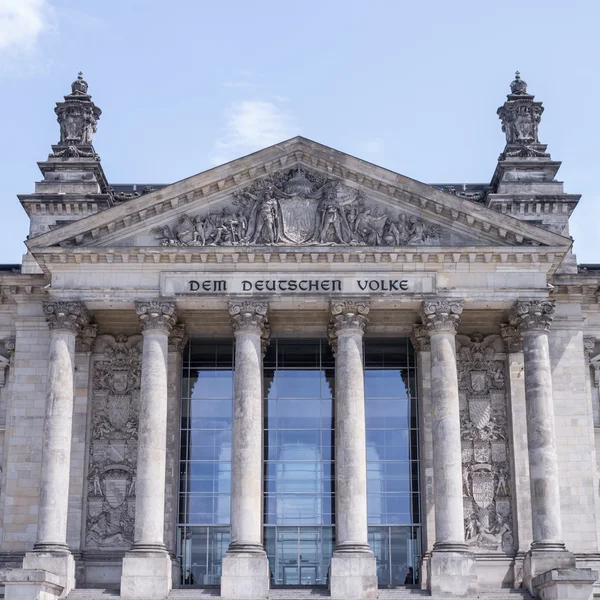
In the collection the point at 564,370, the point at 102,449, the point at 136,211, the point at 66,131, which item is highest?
the point at 66,131

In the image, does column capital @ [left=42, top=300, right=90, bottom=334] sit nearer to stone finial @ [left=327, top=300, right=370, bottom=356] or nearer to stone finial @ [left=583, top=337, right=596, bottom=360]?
stone finial @ [left=327, top=300, right=370, bottom=356]

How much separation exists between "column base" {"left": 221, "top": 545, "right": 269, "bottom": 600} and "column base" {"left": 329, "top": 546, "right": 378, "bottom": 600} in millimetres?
2311

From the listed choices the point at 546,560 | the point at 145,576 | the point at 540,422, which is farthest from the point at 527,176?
the point at 145,576

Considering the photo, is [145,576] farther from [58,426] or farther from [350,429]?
[350,429]

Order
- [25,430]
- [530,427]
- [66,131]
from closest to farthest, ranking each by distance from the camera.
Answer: [530,427] < [25,430] < [66,131]

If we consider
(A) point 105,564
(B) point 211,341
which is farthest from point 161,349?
(A) point 105,564

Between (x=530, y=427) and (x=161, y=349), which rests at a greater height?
(x=161, y=349)

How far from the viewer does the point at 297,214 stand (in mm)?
42938

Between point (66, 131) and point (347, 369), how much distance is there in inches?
683

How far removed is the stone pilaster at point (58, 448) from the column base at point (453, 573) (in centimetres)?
1240

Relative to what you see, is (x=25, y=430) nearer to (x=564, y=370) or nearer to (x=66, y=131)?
(x=66, y=131)

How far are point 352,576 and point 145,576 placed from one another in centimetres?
691

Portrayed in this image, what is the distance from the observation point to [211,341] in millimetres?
46125

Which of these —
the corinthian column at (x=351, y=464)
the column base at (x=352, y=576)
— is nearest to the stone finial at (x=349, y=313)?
the corinthian column at (x=351, y=464)
